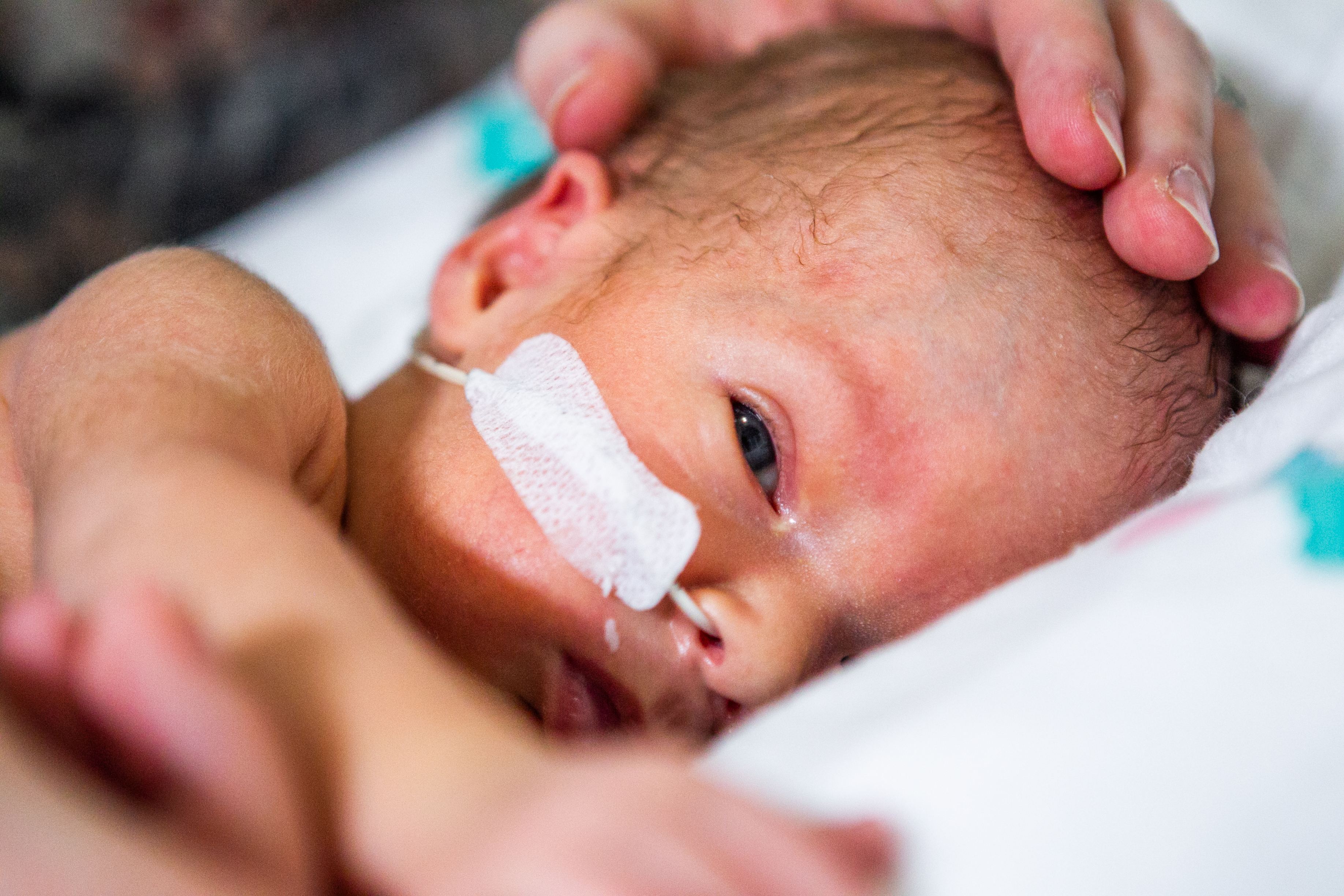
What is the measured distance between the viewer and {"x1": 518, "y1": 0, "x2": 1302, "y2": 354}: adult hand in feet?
3.33

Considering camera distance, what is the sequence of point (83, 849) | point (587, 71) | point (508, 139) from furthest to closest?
1. point (508, 139)
2. point (587, 71)
3. point (83, 849)

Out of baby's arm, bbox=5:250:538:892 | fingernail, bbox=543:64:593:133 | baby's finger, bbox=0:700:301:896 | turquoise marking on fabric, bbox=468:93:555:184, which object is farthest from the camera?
turquoise marking on fabric, bbox=468:93:555:184

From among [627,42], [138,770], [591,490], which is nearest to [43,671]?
[138,770]

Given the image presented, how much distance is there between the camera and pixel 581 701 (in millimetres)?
967

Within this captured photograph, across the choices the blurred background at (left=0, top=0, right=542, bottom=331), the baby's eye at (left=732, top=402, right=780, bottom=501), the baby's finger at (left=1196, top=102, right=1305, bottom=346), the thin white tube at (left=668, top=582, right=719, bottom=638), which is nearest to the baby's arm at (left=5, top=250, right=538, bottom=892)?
the thin white tube at (left=668, top=582, right=719, bottom=638)

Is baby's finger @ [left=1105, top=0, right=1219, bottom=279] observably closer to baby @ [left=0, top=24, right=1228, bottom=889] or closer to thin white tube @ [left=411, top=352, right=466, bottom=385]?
baby @ [left=0, top=24, right=1228, bottom=889]

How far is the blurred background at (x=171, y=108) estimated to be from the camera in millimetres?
1816

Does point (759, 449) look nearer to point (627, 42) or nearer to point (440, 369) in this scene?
point (440, 369)

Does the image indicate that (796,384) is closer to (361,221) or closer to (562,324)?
(562,324)

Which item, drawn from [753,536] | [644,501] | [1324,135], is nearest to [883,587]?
[753,536]

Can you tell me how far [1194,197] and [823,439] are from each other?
1.54 feet

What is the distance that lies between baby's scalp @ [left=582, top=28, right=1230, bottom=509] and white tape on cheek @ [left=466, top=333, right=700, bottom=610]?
0.50ft

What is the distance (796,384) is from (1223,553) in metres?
0.40

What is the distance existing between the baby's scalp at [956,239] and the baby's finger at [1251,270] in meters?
0.03
